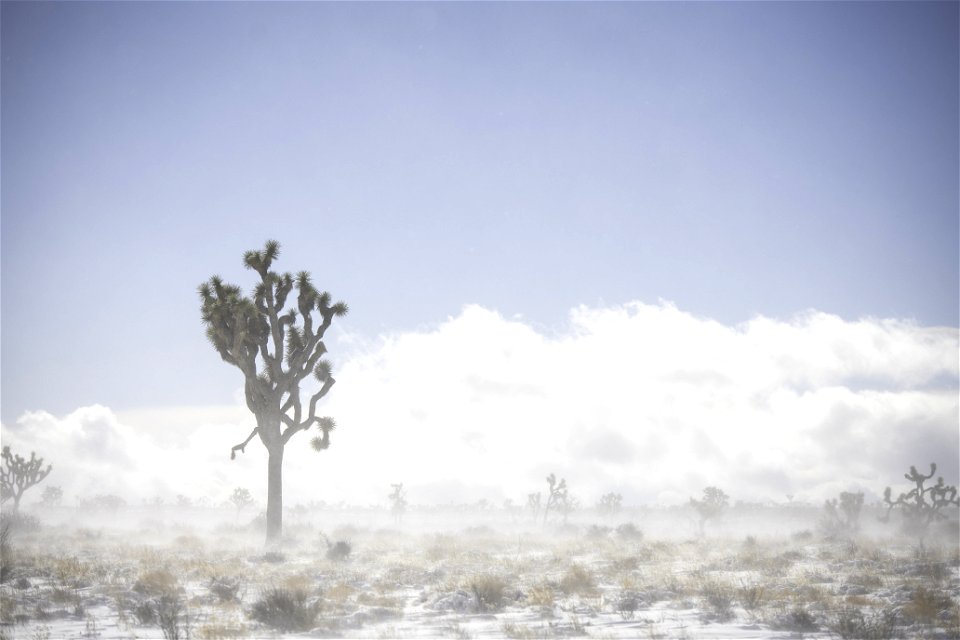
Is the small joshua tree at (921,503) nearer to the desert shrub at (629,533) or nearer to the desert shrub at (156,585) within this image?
the desert shrub at (629,533)

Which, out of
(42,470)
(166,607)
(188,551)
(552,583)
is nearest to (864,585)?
(552,583)

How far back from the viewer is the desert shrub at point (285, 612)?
7766 millimetres

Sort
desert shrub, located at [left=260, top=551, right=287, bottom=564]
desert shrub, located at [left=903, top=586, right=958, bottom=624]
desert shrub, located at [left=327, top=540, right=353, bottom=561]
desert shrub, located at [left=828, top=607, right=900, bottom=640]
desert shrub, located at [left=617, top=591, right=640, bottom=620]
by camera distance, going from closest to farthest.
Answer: desert shrub, located at [left=828, top=607, right=900, bottom=640] → desert shrub, located at [left=903, top=586, right=958, bottom=624] → desert shrub, located at [left=617, top=591, right=640, bottom=620] → desert shrub, located at [left=260, top=551, right=287, bottom=564] → desert shrub, located at [left=327, top=540, right=353, bottom=561]

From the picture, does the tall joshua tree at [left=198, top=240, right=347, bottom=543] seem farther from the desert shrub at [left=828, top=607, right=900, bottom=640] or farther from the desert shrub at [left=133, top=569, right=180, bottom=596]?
the desert shrub at [left=828, top=607, right=900, bottom=640]

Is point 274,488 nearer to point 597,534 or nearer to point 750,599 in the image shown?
point 750,599

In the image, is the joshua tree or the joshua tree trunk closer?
the joshua tree trunk

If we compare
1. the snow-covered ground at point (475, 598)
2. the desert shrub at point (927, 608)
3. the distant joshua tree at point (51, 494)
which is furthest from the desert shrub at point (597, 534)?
the distant joshua tree at point (51, 494)

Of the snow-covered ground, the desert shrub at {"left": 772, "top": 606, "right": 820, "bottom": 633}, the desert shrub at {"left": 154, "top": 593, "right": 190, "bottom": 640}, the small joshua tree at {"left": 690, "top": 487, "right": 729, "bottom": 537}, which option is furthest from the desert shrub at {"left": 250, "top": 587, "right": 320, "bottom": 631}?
the small joshua tree at {"left": 690, "top": 487, "right": 729, "bottom": 537}

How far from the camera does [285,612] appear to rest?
791cm

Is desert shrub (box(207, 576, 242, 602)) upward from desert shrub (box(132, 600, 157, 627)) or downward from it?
downward

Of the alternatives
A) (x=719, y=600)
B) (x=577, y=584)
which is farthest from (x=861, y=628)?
(x=577, y=584)

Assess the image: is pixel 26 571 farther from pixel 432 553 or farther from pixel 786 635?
pixel 786 635

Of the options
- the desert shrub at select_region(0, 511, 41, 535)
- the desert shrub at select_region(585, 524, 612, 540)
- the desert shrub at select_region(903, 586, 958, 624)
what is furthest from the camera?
the desert shrub at select_region(585, 524, 612, 540)

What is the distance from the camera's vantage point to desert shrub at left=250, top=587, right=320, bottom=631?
7766 millimetres
